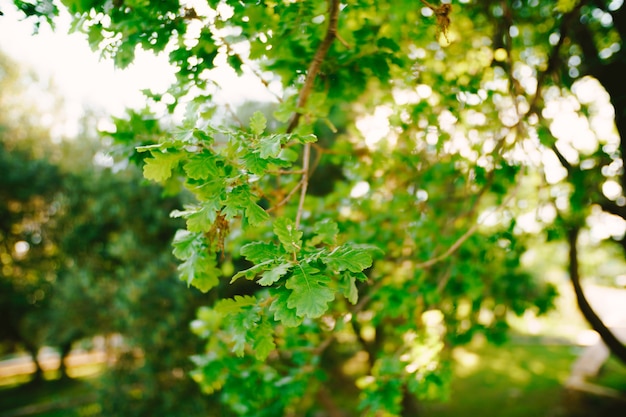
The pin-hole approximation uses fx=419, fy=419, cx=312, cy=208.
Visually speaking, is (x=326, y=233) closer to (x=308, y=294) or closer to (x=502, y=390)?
(x=308, y=294)

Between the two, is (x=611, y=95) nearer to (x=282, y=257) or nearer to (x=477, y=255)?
(x=477, y=255)

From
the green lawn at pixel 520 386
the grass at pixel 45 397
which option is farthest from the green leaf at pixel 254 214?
the grass at pixel 45 397

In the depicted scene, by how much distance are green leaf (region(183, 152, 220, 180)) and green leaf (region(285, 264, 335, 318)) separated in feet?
2.09

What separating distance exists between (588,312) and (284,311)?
5.41 meters

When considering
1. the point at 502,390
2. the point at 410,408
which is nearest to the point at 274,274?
the point at 410,408

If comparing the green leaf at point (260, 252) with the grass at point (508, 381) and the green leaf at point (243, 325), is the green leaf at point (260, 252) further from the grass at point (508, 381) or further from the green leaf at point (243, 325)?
the grass at point (508, 381)

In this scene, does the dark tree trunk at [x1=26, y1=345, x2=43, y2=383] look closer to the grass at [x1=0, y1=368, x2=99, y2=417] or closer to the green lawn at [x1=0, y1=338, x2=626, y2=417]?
the grass at [x1=0, y1=368, x2=99, y2=417]

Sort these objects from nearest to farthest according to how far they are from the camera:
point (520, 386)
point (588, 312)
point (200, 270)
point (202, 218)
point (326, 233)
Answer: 1. point (202, 218)
2. point (200, 270)
3. point (326, 233)
4. point (588, 312)
5. point (520, 386)

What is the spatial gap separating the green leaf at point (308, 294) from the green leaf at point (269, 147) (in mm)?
530

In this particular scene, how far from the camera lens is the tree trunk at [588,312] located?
18.1 feet

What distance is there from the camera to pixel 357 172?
470 cm

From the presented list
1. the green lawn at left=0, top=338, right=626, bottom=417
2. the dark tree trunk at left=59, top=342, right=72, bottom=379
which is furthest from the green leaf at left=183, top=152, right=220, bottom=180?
the dark tree trunk at left=59, top=342, right=72, bottom=379

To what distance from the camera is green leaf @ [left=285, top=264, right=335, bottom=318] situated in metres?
1.76

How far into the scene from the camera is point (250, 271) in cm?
186
